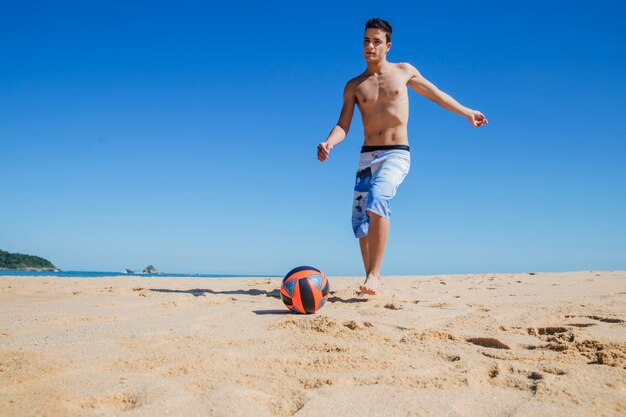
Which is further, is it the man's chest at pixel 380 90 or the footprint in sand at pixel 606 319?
the man's chest at pixel 380 90

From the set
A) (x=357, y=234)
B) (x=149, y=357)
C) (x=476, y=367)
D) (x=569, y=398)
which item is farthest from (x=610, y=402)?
(x=357, y=234)

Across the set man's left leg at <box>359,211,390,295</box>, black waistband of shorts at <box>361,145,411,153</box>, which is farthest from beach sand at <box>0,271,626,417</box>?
black waistband of shorts at <box>361,145,411,153</box>

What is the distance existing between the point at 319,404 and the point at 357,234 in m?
3.39

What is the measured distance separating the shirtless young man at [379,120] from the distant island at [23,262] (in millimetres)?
39919

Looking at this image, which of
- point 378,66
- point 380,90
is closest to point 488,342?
point 380,90

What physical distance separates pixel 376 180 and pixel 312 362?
9.35ft

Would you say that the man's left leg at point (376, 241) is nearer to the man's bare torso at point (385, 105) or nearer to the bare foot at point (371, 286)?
the bare foot at point (371, 286)

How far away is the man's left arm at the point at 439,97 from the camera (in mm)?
5078

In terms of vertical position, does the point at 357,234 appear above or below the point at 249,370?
above

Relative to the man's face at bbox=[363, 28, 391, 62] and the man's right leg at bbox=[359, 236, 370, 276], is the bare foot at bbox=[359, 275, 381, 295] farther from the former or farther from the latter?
the man's face at bbox=[363, 28, 391, 62]

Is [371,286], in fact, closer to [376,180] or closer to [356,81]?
[376,180]

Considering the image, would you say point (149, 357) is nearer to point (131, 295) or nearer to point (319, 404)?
point (319, 404)

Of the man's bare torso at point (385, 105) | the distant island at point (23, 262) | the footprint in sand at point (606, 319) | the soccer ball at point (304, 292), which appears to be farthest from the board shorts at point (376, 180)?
the distant island at point (23, 262)

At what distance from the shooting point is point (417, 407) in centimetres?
154
